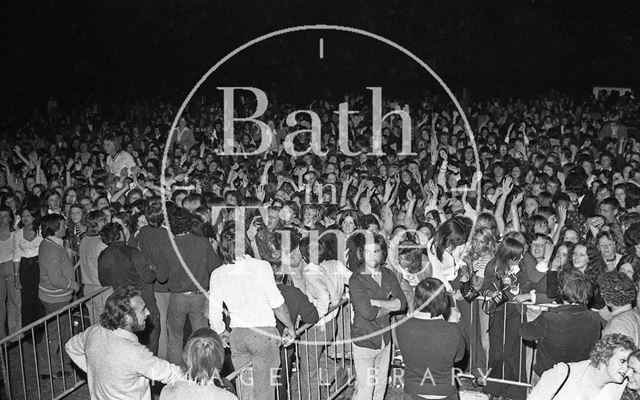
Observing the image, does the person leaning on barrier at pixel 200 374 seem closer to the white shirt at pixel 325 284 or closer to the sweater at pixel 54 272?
the white shirt at pixel 325 284

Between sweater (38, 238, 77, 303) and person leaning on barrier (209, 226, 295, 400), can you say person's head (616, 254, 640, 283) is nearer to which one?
person leaning on barrier (209, 226, 295, 400)

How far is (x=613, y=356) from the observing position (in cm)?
349

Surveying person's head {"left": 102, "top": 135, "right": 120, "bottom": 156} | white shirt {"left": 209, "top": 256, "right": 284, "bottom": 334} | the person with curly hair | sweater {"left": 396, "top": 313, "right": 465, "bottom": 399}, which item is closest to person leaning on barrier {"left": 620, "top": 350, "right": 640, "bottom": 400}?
the person with curly hair

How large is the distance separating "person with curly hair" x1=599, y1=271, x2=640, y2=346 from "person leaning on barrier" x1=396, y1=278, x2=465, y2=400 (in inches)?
37.3

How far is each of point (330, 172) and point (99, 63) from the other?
43.4 feet

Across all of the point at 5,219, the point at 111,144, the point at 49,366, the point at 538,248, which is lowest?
the point at 49,366

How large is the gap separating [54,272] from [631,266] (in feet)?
15.9

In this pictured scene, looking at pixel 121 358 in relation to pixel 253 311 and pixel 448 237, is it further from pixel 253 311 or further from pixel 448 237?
pixel 448 237

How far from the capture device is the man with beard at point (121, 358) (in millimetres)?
3885

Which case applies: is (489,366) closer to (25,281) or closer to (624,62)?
(25,281)

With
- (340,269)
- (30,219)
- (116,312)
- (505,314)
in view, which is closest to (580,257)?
(505,314)

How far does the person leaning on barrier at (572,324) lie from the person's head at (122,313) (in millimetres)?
2597

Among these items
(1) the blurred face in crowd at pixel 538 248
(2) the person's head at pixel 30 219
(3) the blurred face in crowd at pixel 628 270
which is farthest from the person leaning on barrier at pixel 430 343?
(2) the person's head at pixel 30 219

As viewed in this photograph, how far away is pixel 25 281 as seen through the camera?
6.90 meters
